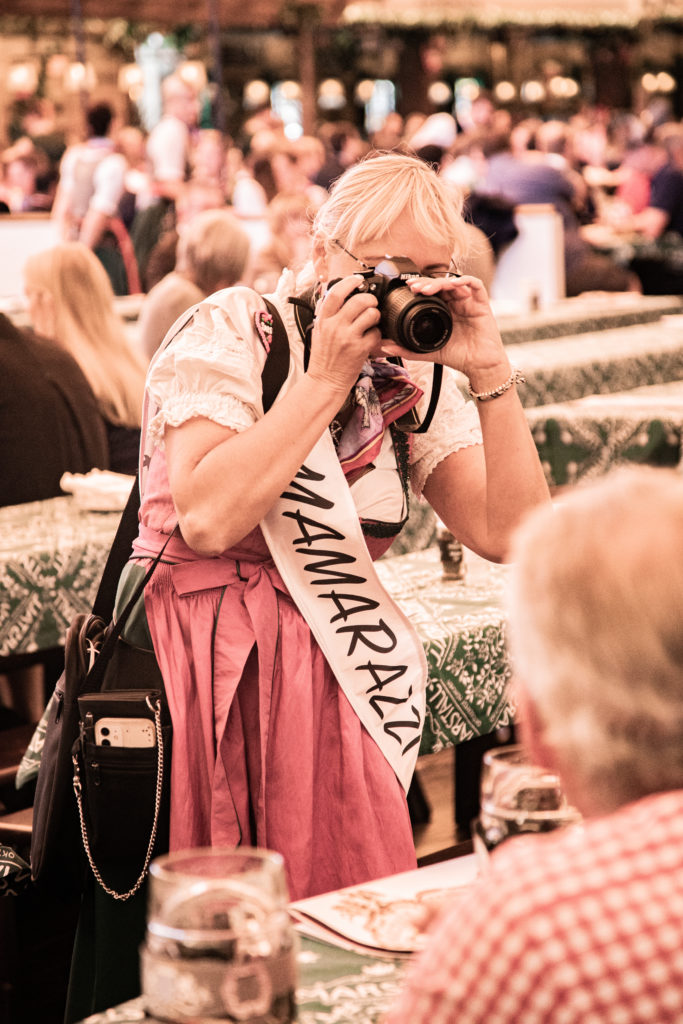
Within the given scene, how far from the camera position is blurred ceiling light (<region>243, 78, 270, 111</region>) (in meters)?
19.2

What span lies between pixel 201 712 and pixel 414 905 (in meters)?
0.48

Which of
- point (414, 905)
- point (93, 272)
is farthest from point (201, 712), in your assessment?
point (93, 272)

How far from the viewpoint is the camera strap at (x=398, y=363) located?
162 centimetres

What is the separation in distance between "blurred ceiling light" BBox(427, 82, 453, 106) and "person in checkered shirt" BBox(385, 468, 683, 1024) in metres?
20.9

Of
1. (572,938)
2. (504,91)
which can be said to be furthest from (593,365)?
(504,91)

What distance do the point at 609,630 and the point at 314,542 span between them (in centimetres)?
85

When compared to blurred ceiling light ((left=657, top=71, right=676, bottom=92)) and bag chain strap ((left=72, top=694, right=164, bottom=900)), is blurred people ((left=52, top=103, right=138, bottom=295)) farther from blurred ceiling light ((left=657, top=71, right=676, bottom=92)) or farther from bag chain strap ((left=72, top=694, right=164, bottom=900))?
blurred ceiling light ((left=657, top=71, right=676, bottom=92))

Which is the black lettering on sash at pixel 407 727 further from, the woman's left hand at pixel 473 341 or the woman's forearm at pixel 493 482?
the woman's left hand at pixel 473 341

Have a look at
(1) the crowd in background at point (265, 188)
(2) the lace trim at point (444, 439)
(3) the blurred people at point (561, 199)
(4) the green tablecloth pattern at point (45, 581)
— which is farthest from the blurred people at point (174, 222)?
(2) the lace trim at point (444, 439)

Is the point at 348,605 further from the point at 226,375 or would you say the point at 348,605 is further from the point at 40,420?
the point at 40,420

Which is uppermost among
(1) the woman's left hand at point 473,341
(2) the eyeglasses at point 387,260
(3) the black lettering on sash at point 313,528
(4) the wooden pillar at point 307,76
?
(4) the wooden pillar at point 307,76

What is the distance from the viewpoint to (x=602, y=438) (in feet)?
13.3

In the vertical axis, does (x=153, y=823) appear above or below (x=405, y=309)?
below

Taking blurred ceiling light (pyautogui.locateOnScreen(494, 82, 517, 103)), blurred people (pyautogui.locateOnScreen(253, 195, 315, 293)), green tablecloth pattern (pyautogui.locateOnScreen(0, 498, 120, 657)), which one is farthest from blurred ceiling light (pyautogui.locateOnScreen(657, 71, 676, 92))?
green tablecloth pattern (pyautogui.locateOnScreen(0, 498, 120, 657))
